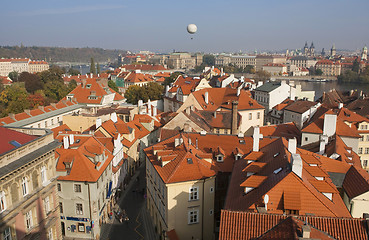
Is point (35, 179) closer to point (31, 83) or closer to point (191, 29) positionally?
point (191, 29)

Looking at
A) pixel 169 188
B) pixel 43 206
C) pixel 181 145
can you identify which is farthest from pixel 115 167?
pixel 43 206

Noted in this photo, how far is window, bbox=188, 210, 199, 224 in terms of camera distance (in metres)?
24.1

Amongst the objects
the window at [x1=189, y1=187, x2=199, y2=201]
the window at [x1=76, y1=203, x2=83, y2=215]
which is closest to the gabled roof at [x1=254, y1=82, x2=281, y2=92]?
the window at [x1=189, y1=187, x2=199, y2=201]

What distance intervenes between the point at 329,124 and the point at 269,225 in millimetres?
25100

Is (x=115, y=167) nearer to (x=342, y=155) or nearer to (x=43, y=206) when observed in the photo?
(x=43, y=206)

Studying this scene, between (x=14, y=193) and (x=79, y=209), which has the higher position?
(x=14, y=193)

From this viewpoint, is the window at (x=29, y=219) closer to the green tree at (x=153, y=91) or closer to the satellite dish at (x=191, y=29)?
the satellite dish at (x=191, y=29)

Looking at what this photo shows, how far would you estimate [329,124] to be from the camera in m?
35.7

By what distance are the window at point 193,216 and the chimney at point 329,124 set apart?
18376 millimetres

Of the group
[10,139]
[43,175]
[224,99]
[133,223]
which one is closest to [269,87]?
[224,99]

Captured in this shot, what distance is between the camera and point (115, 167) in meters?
33.4

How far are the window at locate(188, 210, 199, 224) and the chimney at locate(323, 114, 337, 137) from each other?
1838 cm

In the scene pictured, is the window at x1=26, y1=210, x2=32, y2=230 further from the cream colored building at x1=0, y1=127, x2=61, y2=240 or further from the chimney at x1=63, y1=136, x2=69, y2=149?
the chimney at x1=63, y1=136, x2=69, y2=149

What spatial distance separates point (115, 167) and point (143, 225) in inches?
281
